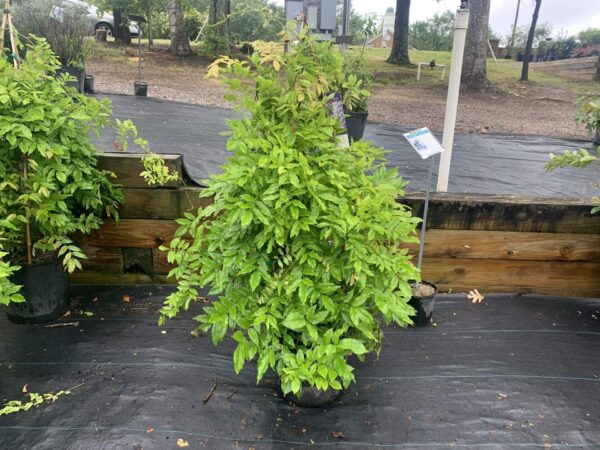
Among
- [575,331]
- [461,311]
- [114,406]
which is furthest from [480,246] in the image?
[114,406]

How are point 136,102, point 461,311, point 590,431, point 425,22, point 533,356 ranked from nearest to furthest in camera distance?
1. point 590,431
2. point 533,356
3. point 461,311
4. point 136,102
5. point 425,22

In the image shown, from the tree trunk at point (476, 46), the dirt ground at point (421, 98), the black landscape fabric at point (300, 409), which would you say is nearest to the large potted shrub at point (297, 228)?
the black landscape fabric at point (300, 409)

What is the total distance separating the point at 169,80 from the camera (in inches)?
478

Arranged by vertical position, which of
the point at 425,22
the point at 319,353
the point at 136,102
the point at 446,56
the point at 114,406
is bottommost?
the point at 114,406

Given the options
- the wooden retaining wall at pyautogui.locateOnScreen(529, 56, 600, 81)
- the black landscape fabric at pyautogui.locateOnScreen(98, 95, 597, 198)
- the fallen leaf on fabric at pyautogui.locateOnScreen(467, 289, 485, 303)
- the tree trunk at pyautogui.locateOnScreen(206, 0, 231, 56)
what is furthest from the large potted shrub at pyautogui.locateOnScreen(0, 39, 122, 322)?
the wooden retaining wall at pyautogui.locateOnScreen(529, 56, 600, 81)

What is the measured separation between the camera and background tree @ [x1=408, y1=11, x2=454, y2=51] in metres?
27.4

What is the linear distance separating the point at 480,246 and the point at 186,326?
5.75ft

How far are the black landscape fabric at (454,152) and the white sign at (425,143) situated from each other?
1152 millimetres

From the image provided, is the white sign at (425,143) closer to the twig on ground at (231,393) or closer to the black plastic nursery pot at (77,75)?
the twig on ground at (231,393)

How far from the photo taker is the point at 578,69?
636 inches

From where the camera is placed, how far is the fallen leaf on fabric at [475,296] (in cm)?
279

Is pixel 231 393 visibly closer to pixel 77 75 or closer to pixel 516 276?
pixel 516 276

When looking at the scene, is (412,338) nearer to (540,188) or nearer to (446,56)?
(540,188)

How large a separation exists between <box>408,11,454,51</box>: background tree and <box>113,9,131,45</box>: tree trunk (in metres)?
16.8
